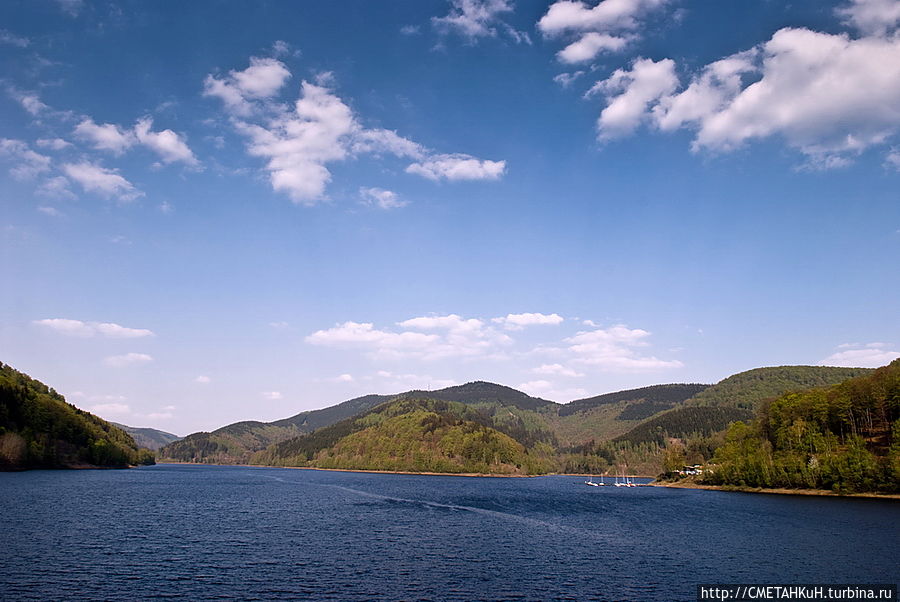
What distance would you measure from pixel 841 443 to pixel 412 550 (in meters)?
175

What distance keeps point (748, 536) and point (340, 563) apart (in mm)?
Answer: 71651

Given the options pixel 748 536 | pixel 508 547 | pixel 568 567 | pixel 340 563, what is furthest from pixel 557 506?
pixel 340 563

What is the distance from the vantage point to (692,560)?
73938 mm

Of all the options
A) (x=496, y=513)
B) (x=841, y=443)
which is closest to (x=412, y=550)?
(x=496, y=513)

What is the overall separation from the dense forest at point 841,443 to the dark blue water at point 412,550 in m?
27.1

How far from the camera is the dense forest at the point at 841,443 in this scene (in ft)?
527

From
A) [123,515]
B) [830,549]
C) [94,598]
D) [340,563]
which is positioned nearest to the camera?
[94,598]

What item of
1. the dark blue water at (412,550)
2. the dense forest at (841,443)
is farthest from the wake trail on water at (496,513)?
the dense forest at (841,443)

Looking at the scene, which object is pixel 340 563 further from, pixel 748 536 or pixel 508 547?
pixel 748 536

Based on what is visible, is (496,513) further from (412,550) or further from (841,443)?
(841,443)

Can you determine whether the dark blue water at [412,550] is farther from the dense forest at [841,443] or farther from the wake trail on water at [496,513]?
the dense forest at [841,443]

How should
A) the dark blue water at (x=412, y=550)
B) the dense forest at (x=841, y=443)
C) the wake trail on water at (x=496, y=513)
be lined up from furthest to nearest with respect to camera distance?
1. the dense forest at (x=841, y=443)
2. the wake trail on water at (x=496, y=513)
3. the dark blue water at (x=412, y=550)

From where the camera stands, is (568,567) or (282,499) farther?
(282,499)

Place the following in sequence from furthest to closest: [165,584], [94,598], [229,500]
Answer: [229,500]
[165,584]
[94,598]
